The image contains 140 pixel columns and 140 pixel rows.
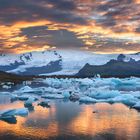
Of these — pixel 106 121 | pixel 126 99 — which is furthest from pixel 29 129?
pixel 126 99

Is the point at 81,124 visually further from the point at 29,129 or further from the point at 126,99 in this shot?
the point at 126,99

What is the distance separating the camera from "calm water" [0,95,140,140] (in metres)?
19.1

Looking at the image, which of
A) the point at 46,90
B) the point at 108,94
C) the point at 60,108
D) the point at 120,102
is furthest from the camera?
the point at 46,90

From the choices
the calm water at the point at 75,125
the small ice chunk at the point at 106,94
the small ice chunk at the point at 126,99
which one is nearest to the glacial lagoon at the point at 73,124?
the calm water at the point at 75,125

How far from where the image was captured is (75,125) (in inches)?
867

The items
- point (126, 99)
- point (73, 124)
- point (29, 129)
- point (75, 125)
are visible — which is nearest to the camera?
point (29, 129)

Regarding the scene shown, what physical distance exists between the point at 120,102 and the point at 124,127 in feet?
42.4

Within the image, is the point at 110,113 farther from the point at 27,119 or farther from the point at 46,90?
the point at 46,90

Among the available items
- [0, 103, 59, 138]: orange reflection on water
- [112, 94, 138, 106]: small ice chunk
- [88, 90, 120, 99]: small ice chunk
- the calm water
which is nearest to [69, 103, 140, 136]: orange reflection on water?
the calm water

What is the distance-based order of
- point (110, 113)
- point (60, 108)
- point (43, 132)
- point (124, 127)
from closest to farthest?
point (43, 132) < point (124, 127) < point (110, 113) < point (60, 108)

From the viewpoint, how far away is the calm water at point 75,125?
62.6ft

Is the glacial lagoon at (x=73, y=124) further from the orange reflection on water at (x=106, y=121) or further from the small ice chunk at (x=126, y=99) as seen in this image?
the small ice chunk at (x=126, y=99)

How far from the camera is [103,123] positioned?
73.7 feet

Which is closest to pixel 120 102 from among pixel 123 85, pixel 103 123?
pixel 103 123
